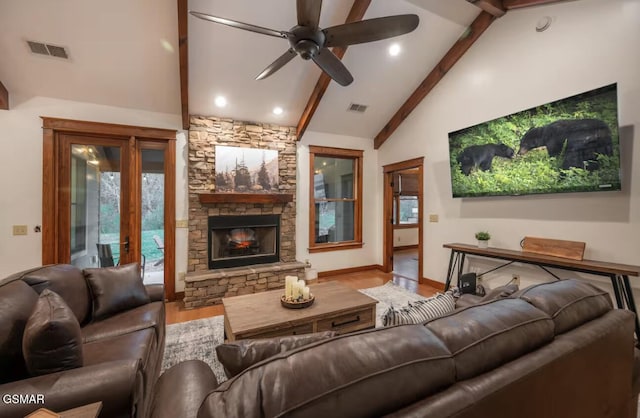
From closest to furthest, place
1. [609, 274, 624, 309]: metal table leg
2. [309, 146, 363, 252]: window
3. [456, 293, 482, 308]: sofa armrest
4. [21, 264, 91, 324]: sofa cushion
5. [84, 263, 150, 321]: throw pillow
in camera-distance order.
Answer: [21, 264, 91, 324]: sofa cushion → [456, 293, 482, 308]: sofa armrest → [84, 263, 150, 321]: throw pillow → [609, 274, 624, 309]: metal table leg → [309, 146, 363, 252]: window

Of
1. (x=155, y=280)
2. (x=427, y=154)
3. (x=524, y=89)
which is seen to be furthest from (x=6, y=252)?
(x=524, y=89)

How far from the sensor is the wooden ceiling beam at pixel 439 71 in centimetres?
379

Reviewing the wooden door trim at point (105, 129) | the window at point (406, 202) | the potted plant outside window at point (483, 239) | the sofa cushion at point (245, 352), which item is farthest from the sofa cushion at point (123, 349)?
the window at point (406, 202)

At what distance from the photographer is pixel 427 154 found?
15.5 ft

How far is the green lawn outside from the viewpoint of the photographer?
3.94m

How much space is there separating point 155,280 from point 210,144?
7.52ft

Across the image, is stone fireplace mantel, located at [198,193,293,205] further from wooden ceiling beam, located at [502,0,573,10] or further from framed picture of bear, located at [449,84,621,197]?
wooden ceiling beam, located at [502,0,573,10]

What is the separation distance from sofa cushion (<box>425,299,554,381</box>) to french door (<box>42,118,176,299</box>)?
420 cm

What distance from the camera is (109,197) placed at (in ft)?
12.9

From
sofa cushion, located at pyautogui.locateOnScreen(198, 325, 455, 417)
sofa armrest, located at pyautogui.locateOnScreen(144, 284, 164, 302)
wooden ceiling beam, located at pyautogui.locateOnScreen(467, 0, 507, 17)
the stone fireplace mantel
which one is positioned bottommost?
sofa armrest, located at pyautogui.locateOnScreen(144, 284, 164, 302)

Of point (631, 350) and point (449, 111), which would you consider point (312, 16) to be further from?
point (449, 111)

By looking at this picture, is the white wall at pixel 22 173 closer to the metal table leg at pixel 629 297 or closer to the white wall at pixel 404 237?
the metal table leg at pixel 629 297

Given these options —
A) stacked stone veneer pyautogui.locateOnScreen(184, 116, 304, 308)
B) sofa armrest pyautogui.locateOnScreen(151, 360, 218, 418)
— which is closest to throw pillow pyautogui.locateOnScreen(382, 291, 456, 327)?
sofa armrest pyautogui.locateOnScreen(151, 360, 218, 418)

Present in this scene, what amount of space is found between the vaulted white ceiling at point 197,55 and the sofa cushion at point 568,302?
3.54m
